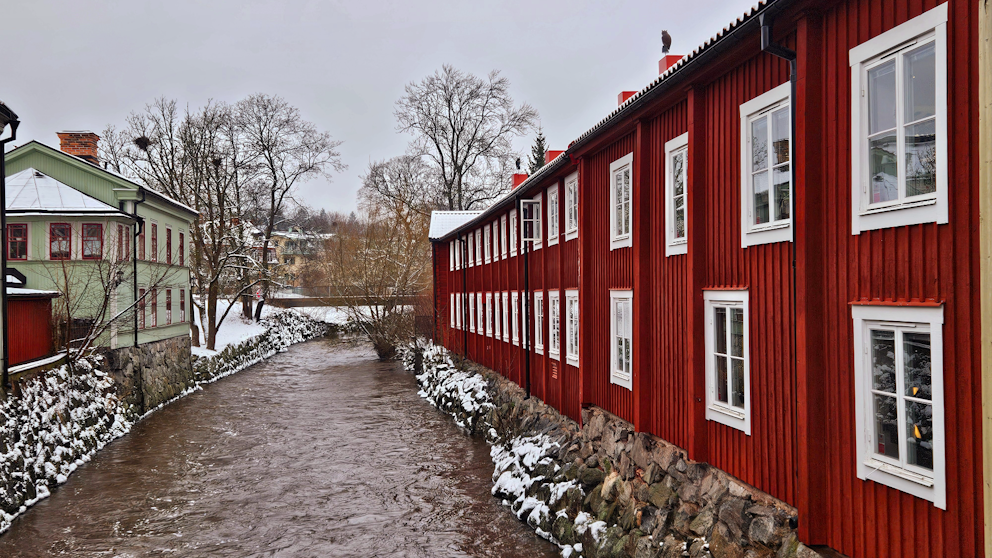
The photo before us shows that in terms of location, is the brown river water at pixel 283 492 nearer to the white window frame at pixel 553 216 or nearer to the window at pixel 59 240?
the white window frame at pixel 553 216

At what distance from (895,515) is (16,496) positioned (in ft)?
44.8

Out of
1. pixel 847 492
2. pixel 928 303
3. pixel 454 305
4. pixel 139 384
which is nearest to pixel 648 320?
pixel 847 492

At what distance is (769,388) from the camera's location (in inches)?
279

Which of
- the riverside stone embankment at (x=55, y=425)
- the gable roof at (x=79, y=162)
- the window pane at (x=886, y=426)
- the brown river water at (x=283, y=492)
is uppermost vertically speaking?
the gable roof at (x=79, y=162)

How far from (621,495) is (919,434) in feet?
16.5

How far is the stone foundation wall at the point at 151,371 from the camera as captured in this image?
21.1 metres

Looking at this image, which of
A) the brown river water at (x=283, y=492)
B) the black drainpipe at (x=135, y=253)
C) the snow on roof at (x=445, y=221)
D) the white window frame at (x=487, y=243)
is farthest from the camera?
the snow on roof at (x=445, y=221)

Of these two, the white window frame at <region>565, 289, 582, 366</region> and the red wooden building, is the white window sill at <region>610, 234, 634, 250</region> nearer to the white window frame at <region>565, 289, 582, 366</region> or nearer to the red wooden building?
the red wooden building

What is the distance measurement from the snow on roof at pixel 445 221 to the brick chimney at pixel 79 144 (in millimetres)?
13926

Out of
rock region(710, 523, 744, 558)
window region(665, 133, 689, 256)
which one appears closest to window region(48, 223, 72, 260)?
window region(665, 133, 689, 256)

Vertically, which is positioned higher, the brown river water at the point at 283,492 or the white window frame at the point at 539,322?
the white window frame at the point at 539,322

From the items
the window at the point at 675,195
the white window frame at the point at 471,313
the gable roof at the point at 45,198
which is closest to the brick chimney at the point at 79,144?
the gable roof at the point at 45,198

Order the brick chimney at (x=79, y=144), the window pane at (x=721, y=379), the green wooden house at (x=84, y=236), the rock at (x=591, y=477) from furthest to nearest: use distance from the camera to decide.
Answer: the brick chimney at (x=79, y=144)
the green wooden house at (x=84, y=236)
the rock at (x=591, y=477)
the window pane at (x=721, y=379)

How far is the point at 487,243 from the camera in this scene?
2370 centimetres
